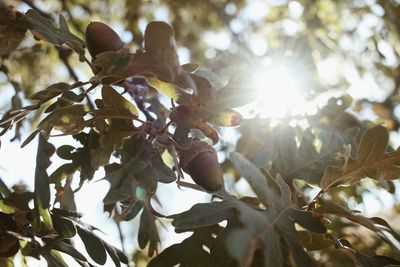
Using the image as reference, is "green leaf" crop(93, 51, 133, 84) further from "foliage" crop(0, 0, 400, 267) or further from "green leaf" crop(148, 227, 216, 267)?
"green leaf" crop(148, 227, 216, 267)

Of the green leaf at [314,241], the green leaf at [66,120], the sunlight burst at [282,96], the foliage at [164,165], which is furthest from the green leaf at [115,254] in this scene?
the sunlight burst at [282,96]

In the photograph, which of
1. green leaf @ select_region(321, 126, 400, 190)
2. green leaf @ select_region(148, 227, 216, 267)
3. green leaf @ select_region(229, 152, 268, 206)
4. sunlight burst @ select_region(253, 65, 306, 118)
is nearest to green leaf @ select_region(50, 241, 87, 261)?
green leaf @ select_region(148, 227, 216, 267)

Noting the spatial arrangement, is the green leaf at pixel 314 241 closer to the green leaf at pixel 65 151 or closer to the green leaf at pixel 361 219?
the green leaf at pixel 361 219

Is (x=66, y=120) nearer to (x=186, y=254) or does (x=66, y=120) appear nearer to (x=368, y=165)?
(x=186, y=254)

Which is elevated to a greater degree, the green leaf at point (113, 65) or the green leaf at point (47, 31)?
the green leaf at point (47, 31)

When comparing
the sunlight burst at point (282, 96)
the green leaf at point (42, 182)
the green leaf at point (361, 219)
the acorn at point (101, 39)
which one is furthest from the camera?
the sunlight burst at point (282, 96)

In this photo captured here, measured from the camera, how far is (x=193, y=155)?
104 centimetres

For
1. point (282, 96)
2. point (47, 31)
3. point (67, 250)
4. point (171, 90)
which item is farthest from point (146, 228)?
point (282, 96)

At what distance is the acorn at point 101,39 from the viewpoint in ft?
3.53

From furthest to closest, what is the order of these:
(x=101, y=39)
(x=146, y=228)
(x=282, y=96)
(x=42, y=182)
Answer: (x=282, y=96)
(x=146, y=228)
(x=101, y=39)
(x=42, y=182)

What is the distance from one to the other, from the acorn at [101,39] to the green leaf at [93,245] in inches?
14.3

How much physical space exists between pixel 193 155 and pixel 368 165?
0.33 meters

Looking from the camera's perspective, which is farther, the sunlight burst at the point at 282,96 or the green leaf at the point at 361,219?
the sunlight burst at the point at 282,96

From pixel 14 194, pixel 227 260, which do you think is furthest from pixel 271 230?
pixel 14 194
